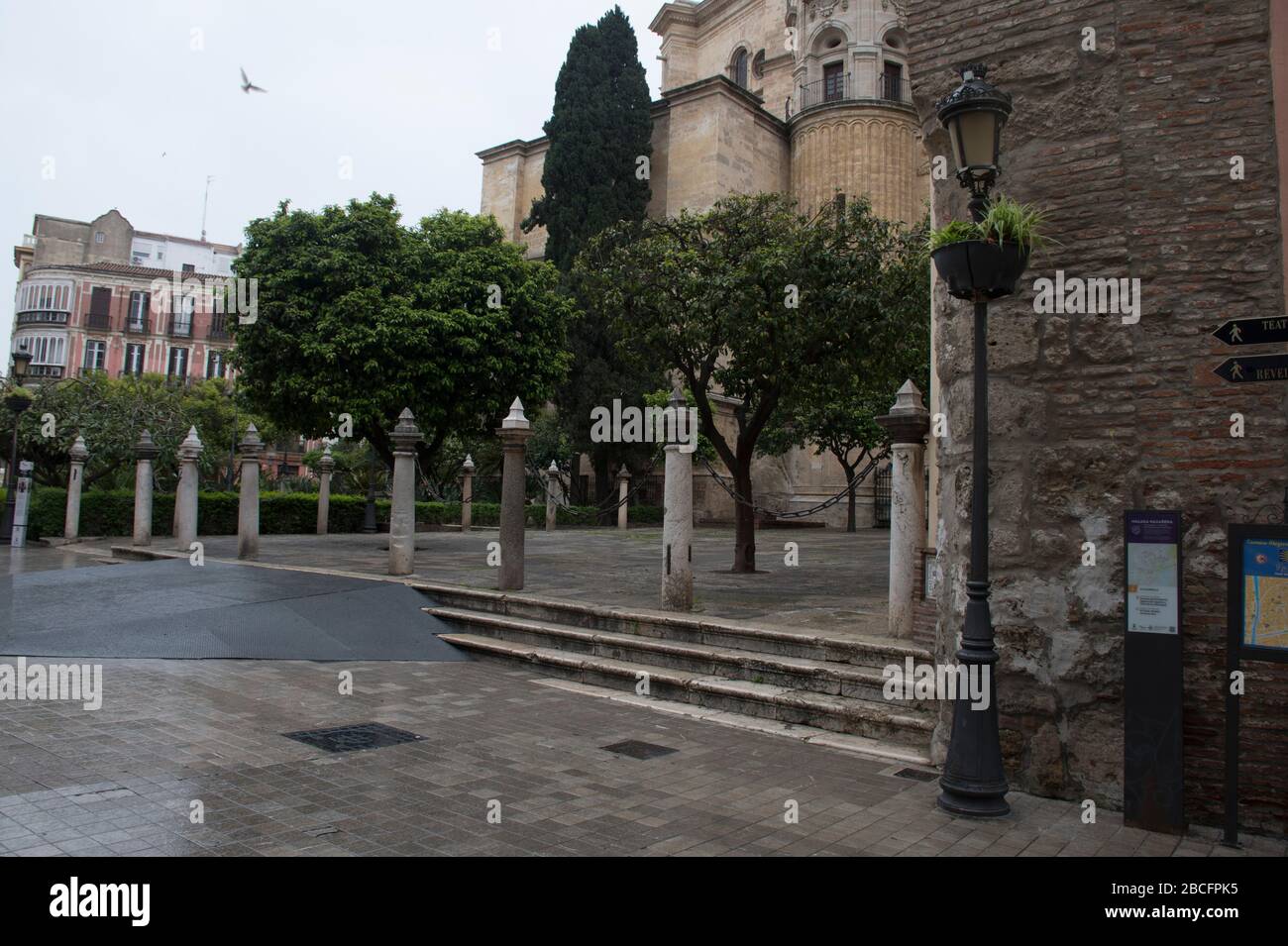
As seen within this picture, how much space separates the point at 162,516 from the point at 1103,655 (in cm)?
2182

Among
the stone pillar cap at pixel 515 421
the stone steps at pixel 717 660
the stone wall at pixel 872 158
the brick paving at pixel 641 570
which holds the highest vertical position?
the stone wall at pixel 872 158

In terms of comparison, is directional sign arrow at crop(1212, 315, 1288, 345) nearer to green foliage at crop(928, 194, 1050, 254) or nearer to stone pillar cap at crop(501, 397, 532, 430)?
green foliage at crop(928, 194, 1050, 254)

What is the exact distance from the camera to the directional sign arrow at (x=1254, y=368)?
159 inches

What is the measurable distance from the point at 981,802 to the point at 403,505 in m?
9.52

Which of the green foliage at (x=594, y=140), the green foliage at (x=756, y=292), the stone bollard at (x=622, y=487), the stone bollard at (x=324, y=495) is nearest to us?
the green foliage at (x=756, y=292)

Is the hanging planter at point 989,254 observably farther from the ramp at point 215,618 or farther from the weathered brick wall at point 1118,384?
the ramp at point 215,618

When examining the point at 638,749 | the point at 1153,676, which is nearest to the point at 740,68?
the point at 638,749

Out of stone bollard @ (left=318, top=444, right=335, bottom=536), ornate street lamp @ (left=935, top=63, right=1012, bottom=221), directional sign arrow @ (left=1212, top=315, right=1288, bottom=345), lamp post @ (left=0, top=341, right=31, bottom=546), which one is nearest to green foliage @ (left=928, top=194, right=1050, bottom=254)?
ornate street lamp @ (left=935, top=63, right=1012, bottom=221)

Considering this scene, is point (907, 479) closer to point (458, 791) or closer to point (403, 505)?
point (458, 791)

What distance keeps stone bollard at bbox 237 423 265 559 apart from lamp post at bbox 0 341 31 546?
26.3 ft

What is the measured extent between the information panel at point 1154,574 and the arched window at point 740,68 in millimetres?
45275

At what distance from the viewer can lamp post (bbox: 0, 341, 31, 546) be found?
18.7m

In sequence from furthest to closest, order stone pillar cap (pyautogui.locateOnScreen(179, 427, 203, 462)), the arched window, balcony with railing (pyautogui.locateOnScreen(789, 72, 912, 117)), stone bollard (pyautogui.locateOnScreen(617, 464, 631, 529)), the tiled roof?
the tiled roof → the arched window → balcony with railing (pyautogui.locateOnScreen(789, 72, 912, 117)) → stone bollard (pyautogui.locateOnScreen(617, 464, 631, 529)) → stone pillar cap (pyautogui.locateOnScreen(179, 427, 203, 462))

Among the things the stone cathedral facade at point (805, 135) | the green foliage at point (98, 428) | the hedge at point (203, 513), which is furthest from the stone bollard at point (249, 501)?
the stone cathedral facade at point (805, 135)
